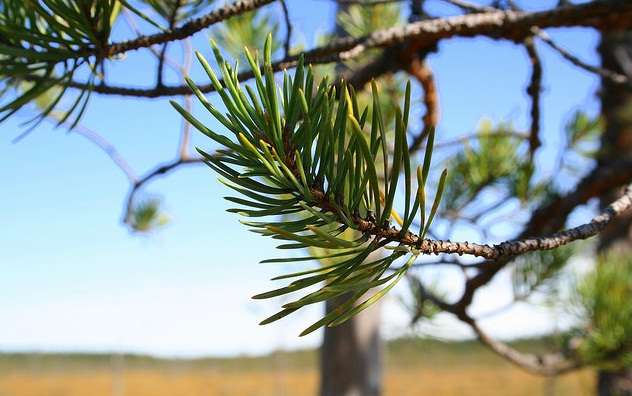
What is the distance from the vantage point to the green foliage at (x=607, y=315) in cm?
65

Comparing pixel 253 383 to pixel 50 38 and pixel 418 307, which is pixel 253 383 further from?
pixel 50 38

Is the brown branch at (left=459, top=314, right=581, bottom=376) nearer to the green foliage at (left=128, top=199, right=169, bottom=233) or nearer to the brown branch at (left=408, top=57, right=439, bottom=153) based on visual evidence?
the brown branch at (left=408, top=57, right=439, bottom=153)

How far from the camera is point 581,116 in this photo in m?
0.71

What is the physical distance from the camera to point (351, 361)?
25.7 inches

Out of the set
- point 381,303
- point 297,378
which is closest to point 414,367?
point 297,378

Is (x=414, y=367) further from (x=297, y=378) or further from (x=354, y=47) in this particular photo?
(x=354, y=47)

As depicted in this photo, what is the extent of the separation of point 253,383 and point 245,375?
2.10m

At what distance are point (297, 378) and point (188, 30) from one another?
1453cm

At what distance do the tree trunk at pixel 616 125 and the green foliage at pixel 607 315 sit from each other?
25 cm

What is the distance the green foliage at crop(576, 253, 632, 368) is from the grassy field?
24.5ft

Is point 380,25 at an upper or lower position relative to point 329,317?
upper

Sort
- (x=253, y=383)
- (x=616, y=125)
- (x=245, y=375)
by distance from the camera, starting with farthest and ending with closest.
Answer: (x=245, y=375), (x=253, y=383), (x=616, y=125)

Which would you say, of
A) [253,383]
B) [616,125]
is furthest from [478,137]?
[253,383]

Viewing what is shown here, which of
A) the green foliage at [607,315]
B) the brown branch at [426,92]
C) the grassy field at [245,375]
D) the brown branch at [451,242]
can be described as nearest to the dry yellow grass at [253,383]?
the grassy field at [245,375]
